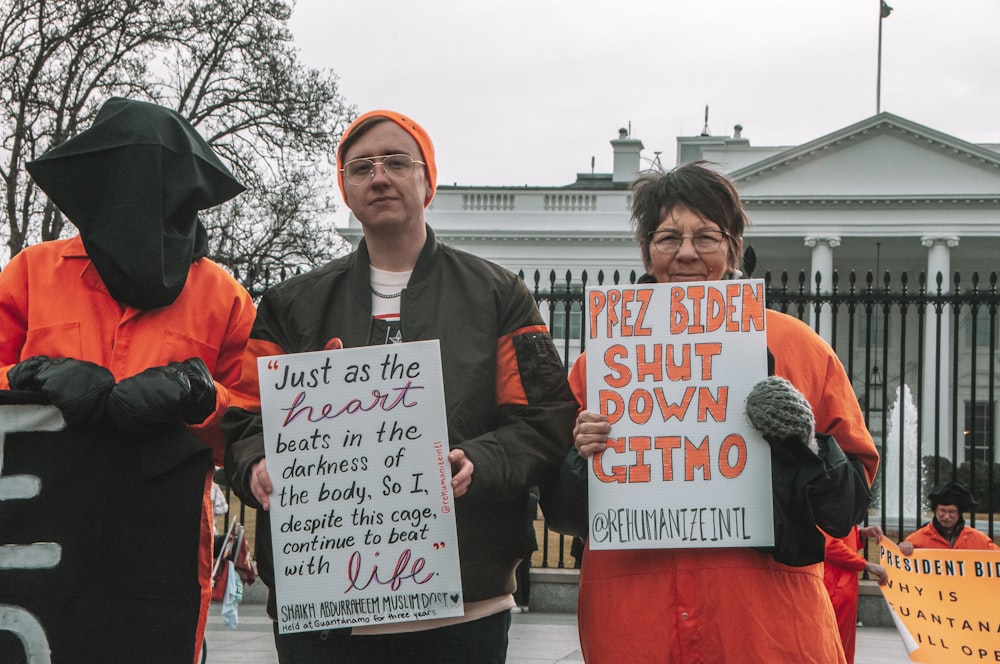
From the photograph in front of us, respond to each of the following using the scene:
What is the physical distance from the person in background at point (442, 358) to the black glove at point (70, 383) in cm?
35

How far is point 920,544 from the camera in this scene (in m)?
7.82

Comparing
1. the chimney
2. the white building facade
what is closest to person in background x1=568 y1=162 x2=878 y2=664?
the white building facade

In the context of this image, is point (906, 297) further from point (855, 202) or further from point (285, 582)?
point (855, 202)

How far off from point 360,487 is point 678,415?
80 centimetres

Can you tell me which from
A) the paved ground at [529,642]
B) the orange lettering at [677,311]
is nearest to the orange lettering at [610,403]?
the orange lettering at [677,311]

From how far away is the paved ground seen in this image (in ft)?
24.2

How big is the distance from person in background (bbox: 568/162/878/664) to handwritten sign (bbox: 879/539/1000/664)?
244 cm

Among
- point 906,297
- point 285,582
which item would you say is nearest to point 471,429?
point 285,582

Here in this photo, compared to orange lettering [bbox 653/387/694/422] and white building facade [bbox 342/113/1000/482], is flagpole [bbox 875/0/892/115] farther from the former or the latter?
orange lettering [bbox 653/387/694/422]

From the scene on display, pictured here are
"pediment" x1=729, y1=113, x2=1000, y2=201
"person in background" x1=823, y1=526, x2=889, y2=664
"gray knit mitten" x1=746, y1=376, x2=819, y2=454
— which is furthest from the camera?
"pediment" x1=729, y1=113, x2=1000, y2=201

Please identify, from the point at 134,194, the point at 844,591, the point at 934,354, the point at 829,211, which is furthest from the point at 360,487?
the point at 829,211

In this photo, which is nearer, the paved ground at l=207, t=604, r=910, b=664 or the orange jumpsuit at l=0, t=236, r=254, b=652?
the orange jumpsuit at l=0, t=236, r=254, b=652

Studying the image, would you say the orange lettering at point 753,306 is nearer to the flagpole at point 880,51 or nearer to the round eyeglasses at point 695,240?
the round eyeglasses at point 695,240

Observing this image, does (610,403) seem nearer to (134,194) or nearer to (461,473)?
(461,473)
